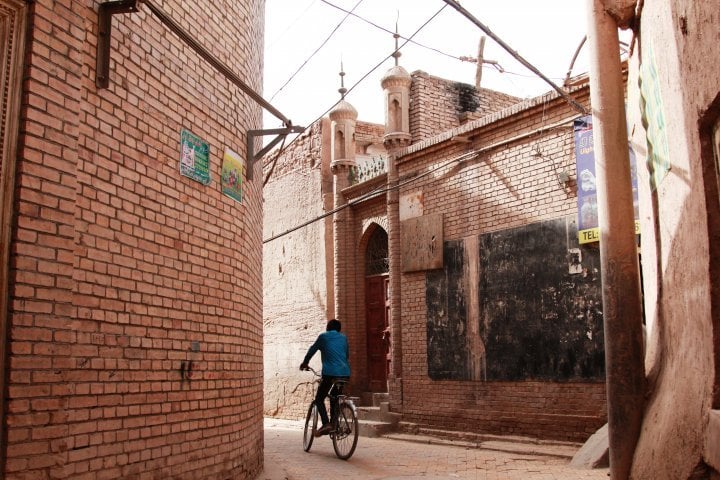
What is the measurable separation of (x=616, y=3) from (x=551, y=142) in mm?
4311

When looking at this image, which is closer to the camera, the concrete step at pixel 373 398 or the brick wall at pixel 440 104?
the concrete step at pixel 373 398

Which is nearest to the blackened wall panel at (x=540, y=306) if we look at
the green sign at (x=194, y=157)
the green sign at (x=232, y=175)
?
the green sign at (x=232, y=175)

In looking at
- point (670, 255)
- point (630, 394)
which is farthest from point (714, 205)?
point (630, 394)

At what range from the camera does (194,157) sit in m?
5.73

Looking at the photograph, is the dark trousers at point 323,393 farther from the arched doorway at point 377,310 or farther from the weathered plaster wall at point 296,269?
the weathered plaster wall at point 296,269

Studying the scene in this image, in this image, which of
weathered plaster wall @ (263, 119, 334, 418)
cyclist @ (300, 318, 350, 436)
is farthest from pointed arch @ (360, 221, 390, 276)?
cyclist @ (300, 318, 350, 436)

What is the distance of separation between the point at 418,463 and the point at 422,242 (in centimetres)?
469

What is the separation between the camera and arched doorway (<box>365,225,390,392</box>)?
14.4m

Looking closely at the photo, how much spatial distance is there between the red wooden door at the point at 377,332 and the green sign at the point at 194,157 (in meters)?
8.63

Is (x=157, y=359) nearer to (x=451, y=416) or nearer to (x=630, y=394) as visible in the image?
(x=630, y=394)

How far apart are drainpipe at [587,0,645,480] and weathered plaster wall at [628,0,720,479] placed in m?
0.16

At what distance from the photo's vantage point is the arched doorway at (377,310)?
47.2 feet

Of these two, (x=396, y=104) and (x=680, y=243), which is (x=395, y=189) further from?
(x=680, y=243)

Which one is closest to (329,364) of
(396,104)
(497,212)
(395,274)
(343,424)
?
(343,424)
